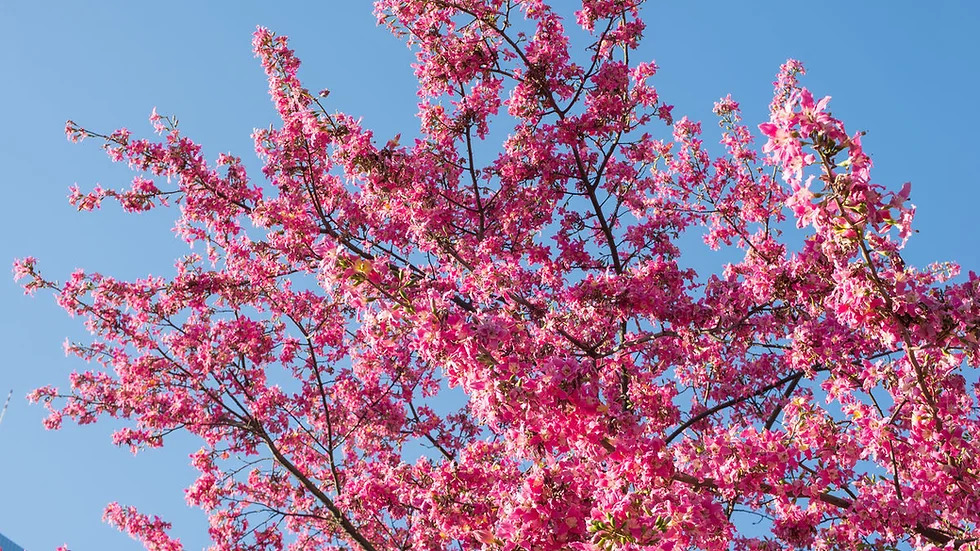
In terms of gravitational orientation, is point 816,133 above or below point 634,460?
above

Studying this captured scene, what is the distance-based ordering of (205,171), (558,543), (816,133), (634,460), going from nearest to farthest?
(816,133) → (558,543) → (634,460) → (205,171)

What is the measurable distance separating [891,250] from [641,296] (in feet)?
12.6

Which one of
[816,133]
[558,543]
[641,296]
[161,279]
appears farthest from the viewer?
[161,279]

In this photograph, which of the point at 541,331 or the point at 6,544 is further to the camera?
the point at 6,544

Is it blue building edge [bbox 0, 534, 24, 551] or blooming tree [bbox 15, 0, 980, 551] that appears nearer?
blooming tree [bbox 15, 0, 980, 551]

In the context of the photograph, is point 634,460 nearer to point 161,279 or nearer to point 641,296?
point 641,296

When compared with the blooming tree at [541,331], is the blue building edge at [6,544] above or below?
above

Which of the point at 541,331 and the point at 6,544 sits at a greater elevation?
the point at 6,544

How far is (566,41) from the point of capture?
30.7 feet

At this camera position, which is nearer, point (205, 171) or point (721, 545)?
point (721, 545)

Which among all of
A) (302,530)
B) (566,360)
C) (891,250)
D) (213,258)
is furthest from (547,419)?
(302,530)

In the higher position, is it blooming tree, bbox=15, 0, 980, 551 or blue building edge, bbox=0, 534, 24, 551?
blue building edge, bbox=0, 534, 24, 551

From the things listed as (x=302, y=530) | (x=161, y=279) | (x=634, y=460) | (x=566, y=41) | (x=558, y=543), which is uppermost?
(x=566, y=41)

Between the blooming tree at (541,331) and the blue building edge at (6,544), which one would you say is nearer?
the blooming tree at (541,331)
